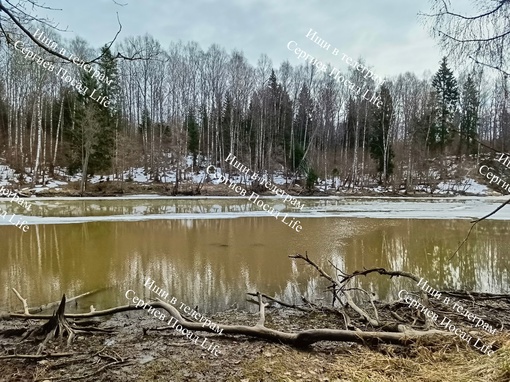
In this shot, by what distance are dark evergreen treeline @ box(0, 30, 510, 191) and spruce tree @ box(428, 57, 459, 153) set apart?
0.19 m

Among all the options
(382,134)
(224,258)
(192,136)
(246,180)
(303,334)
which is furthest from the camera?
(192,136)

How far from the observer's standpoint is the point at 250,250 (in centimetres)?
1133

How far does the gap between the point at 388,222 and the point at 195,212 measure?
10861mm

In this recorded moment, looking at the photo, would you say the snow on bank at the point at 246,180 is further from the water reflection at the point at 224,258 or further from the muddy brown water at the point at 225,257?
the water reflection at the point at 224,258

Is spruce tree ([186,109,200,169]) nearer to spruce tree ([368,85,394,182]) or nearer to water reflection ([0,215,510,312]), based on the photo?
spruce tree ([368,85,394,182])

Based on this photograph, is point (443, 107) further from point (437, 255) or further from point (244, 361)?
point (244, 361)

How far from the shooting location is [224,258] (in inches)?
402

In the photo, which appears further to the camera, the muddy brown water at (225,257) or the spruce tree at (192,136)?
the spruce tree at (192,136)

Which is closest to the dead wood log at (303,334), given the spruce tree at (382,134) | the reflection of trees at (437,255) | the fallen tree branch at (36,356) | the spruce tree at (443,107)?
the fallen tree branch at (36,356)

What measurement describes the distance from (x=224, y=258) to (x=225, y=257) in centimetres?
13

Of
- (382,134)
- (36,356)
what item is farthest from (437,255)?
(382,134)

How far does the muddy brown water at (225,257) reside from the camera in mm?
7445

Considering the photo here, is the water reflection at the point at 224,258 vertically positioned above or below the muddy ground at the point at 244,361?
below

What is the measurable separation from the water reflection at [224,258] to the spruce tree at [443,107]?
32821 mm
